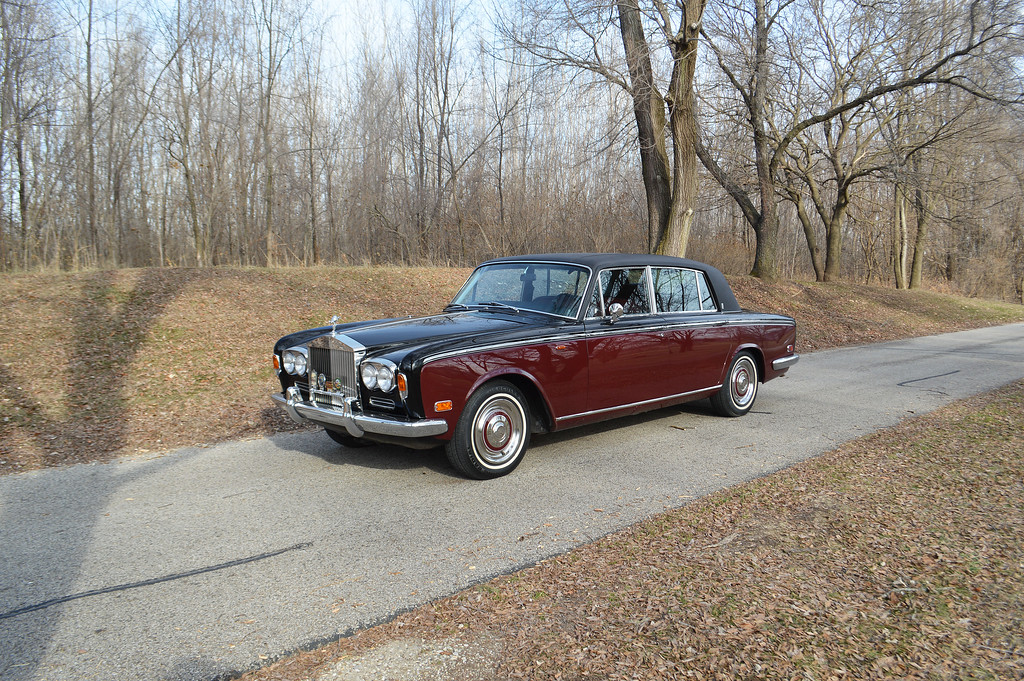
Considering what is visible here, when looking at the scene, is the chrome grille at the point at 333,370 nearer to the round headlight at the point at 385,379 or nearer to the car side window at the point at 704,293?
the round headlight at the point at 385,379

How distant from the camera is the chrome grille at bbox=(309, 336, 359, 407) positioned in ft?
16.4

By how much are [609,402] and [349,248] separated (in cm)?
1928

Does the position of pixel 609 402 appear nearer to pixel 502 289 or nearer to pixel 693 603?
pixel 502 289

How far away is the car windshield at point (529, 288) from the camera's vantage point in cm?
589

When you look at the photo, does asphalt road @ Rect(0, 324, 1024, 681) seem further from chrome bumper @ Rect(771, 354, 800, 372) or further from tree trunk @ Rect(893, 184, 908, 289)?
tree trunk @ Rect(893, 184, 908, 289)

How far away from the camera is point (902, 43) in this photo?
2116 cm

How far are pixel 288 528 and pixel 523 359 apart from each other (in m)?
2.10

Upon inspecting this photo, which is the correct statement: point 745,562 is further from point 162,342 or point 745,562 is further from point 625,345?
point 162,342

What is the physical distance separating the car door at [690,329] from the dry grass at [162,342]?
400 cm

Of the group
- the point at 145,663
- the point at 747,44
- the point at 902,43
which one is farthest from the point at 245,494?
the point at 902,43

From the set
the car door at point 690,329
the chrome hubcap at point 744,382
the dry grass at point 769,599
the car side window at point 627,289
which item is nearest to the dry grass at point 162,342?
the car side window at point 627,289

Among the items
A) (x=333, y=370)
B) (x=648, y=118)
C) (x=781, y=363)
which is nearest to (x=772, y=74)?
(x=648, y=118)

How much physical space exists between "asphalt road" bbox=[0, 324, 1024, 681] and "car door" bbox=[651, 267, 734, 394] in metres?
0.58

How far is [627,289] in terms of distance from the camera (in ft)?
20.5
